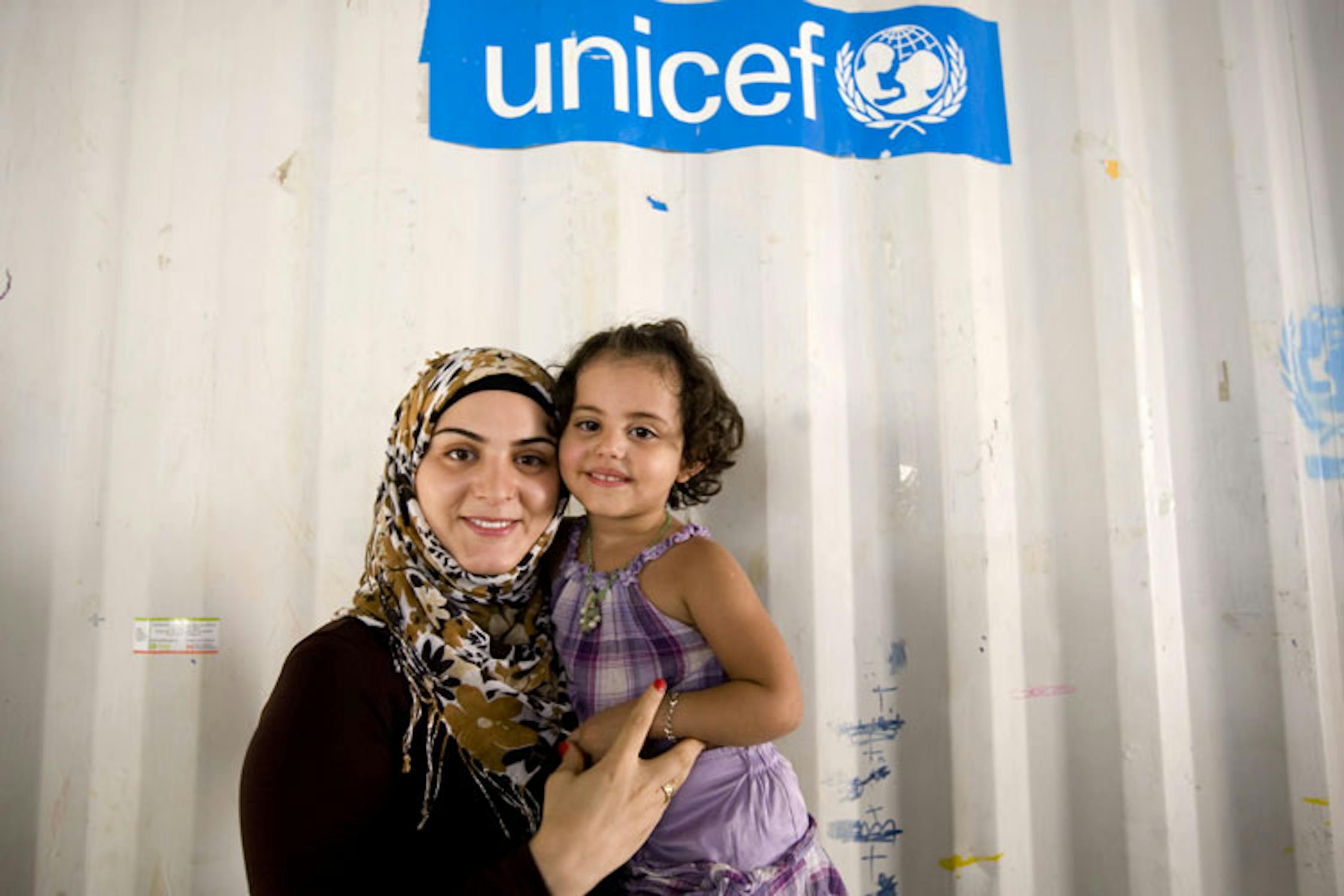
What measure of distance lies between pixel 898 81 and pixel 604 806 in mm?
1768

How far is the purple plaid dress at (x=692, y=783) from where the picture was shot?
1.34 meters

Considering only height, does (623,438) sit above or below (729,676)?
above

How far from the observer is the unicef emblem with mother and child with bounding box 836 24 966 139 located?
6.15 ft

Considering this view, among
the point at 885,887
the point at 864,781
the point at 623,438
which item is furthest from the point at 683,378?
the point at 885,887

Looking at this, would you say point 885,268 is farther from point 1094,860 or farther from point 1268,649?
point 1094,860

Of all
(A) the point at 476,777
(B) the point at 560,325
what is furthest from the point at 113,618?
(B) the point at 560,325

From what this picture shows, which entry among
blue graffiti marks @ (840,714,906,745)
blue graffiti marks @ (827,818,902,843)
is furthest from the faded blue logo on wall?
blue graffiti marks @ (827,818,902,843)

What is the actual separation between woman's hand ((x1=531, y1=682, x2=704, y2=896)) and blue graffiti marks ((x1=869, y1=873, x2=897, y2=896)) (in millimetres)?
782

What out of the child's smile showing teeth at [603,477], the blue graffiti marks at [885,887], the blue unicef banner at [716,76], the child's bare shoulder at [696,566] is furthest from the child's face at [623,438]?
the blue graffiti marks at [885,887]

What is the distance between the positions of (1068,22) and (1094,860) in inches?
82.3

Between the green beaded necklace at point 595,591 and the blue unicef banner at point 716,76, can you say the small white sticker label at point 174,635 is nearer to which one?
the green beaded necklace at point 595,591

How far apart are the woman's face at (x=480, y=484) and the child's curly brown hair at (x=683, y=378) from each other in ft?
0.66

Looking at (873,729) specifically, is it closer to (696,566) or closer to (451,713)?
(696,566)

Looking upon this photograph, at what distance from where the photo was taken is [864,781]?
1.75m
